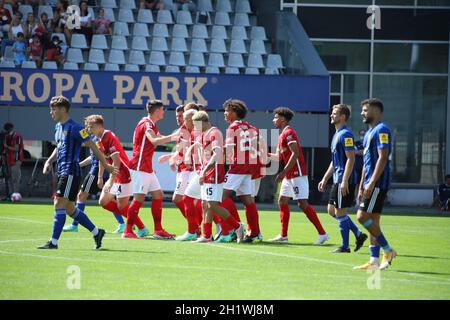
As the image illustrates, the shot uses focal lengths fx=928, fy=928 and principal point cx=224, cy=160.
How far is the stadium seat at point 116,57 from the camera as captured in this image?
2720 cm

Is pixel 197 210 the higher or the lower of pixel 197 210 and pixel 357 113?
the lower

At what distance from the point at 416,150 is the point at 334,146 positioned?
721 inches

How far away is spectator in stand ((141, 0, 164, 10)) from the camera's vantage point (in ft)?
96.4

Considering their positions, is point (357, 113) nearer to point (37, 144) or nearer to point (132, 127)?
point (132, 127)

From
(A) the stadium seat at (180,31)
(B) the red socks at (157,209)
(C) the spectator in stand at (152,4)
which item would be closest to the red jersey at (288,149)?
(B) the red socks at (157,209)

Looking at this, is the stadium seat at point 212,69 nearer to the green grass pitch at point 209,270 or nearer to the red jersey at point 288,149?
the green grass pitch at point 209,270

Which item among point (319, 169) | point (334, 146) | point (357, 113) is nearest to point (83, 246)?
point (334, 146)

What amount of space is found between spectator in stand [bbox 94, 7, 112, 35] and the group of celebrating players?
1280cm

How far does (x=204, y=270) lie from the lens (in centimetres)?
1036

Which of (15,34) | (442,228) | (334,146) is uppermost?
(15,34)

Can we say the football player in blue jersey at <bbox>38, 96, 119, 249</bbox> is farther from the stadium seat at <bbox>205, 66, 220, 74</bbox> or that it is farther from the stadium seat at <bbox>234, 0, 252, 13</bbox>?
the stadium seat at <bbox>234, 0, 252, 13</bbox>

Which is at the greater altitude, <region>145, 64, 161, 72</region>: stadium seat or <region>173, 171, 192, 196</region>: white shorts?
<region>145, 64, 161, 72</region>: stadium seat

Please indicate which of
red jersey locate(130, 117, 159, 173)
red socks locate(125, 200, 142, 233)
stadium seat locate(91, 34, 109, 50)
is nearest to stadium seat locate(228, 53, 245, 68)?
stadium seat locate(91, 34, 109, 50)
